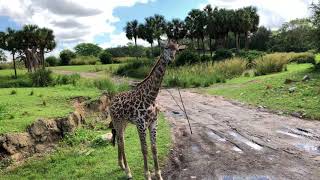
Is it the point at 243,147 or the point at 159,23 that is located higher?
the point at 159,23

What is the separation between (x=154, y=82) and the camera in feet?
27.8

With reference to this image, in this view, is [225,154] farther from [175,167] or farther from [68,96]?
[68,96]

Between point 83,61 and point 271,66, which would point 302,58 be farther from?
point 83,61

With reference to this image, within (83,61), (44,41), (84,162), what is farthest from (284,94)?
(83,61)

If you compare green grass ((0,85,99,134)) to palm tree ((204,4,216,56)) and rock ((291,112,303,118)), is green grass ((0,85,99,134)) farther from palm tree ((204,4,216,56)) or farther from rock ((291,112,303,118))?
palm tree ((204,4,216,56))

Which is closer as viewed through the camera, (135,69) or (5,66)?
(135,69)

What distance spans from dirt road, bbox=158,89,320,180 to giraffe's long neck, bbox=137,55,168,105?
1.76 m

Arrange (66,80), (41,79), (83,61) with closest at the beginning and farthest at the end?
(41,79), (66,80), (83,61)

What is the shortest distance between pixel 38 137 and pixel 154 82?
468cm

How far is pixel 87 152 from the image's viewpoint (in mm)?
11375

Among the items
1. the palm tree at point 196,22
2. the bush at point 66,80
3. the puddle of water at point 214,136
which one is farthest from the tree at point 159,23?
the puddle of water at point 214,136

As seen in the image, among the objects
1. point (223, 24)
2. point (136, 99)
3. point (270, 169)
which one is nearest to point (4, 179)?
point (136, 99)

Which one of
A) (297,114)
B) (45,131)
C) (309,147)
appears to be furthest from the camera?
(297,114)

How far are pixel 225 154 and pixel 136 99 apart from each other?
3.03 metres
